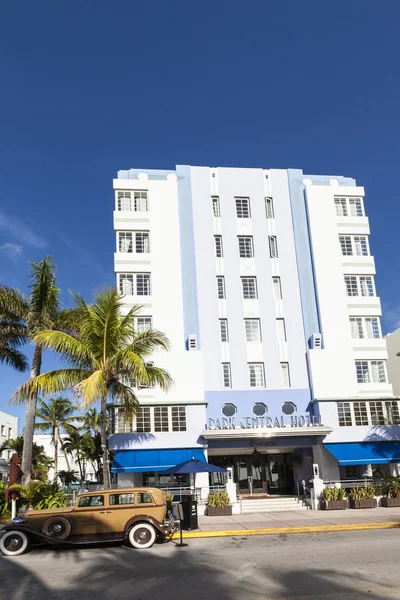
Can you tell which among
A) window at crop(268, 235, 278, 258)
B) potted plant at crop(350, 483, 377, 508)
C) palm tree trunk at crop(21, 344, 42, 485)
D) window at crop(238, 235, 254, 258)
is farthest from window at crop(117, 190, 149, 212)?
potted plant at crop(350, 483, 377, 508)

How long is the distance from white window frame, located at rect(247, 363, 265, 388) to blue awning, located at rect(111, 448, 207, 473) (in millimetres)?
5384

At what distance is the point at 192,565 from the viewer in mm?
12625

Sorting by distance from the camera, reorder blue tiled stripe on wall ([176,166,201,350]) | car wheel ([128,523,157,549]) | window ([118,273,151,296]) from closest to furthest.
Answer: car wheel ([128,523,157,549]), blue tiled stripe on wall ([176,166,201,350]), window ([118,273,151,296])

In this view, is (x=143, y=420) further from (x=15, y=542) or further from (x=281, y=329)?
(x=15, y=542)

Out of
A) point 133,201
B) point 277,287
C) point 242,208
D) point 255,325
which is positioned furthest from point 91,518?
point 242,208

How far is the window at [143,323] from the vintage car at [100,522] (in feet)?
53.2

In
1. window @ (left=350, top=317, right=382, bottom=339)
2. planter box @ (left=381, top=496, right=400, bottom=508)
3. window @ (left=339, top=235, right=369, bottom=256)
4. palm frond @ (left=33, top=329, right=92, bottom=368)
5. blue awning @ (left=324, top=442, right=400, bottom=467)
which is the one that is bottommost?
planter box @ (left=381, top=496, right=400, bottom=508)

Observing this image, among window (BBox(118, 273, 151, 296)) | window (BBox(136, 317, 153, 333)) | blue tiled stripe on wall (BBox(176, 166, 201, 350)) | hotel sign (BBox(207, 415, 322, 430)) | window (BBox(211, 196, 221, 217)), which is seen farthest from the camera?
window (BBox(211, 196, 221, 217))

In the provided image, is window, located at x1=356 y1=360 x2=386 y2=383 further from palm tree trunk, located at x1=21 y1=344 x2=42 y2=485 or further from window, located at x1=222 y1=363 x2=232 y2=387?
palm tree trunk, located at x1=21 y1=344 x2=42 y2=485

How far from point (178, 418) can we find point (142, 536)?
14.1 m

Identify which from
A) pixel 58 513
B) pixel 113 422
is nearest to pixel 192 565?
pixel 58 513

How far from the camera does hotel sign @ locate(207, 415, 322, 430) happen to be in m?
29.3

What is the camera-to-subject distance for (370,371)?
31.7 m

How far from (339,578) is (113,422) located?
1971cm
